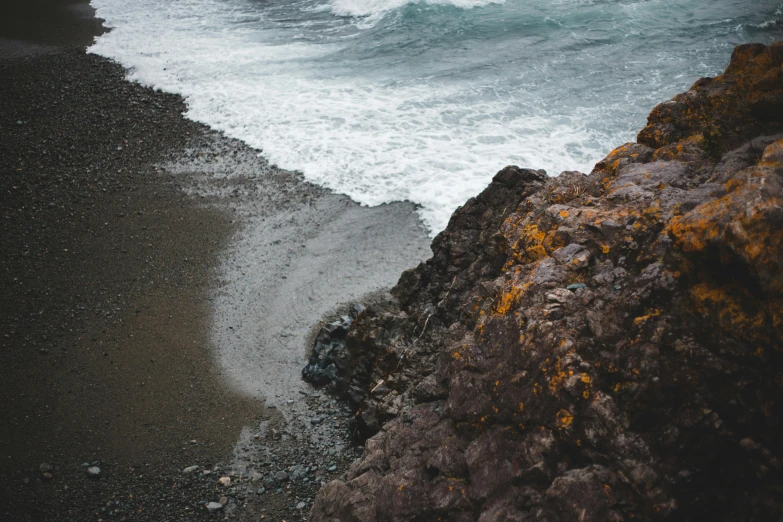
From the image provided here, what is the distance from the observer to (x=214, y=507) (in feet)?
23.7

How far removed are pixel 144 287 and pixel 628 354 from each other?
1020 centimetres

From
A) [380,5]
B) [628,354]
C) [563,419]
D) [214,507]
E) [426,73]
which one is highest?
[380,5]

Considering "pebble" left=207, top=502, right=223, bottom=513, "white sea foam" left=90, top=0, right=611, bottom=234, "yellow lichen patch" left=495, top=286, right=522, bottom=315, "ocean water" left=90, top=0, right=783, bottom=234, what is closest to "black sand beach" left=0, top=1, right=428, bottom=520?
"pebble" left=207, top=502, right=223, bottom=513

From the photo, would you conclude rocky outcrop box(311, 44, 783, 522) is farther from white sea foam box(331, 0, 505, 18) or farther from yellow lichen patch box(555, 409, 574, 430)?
white sea foam box(331, 0, 505, 18)

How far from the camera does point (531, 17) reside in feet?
81.3

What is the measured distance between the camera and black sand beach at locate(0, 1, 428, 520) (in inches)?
309

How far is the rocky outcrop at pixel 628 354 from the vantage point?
3748mm

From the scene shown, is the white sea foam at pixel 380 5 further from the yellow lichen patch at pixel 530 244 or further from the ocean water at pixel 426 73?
the yellow lichen patch at pixel 530 244

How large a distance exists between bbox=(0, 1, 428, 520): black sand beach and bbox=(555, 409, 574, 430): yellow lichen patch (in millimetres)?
4609

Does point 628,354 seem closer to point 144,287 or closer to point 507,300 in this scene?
point 507,300

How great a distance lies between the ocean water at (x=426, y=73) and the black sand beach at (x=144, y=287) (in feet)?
5.36

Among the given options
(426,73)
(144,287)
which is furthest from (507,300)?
(426,73)

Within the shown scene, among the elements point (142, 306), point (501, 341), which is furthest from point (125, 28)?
point (501, 341)

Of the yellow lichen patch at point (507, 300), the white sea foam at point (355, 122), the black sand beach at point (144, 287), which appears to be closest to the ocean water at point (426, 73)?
the white sea foam at point (355, 122)
